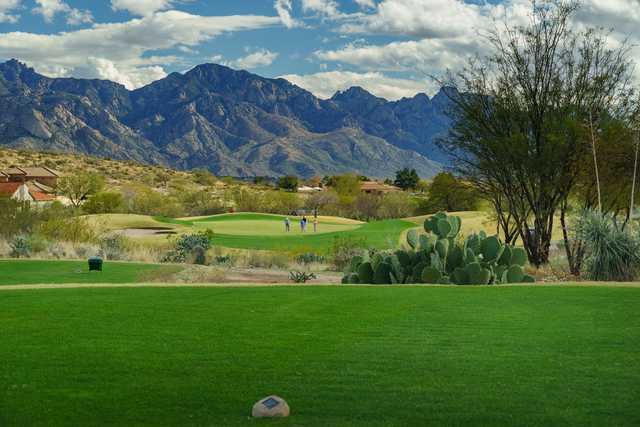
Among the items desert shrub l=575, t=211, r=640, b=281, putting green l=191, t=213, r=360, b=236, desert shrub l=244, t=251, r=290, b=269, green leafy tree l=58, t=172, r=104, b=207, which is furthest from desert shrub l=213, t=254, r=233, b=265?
green leafy tree l=58, t=172, r=104, b=207

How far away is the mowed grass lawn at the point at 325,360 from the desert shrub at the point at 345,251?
1643 centimetres

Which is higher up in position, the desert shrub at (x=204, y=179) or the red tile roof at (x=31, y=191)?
the desert shrub at (x=204, y=179)

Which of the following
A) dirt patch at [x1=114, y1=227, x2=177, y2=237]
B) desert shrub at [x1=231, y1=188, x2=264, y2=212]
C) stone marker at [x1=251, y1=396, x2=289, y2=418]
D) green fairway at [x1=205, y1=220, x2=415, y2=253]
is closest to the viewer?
stone marker at [x1=251, y1=396, x2=289, y2=418]

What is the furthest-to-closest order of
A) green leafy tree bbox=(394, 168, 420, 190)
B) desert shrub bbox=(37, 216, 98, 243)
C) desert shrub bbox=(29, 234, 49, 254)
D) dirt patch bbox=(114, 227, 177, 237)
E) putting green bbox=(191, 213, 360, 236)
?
green leafy tree bbox=(394, 168, 420, 190)
putting green bbox=(191, 213, 360, 236)
dirt patch bbox=(114, 227, 177, 237)
desert shrub bbox=(37, 216, 98, 243)
desert shrub bbox=(29, 234, 49, 254)

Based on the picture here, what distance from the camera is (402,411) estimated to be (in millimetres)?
7297

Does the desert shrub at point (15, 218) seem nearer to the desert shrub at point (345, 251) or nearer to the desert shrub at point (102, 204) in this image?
the desert shrub at point (345, 251)

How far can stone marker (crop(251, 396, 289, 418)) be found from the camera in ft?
23.1

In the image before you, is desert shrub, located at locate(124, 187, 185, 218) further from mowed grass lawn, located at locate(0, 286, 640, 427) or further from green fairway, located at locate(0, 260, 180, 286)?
mowed grass lawn, located at locate(0, 286, 640, 427)

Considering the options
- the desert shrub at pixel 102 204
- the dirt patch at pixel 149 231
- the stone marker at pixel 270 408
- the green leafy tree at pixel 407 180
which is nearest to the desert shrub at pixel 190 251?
the dirt patch at pixel 149 231

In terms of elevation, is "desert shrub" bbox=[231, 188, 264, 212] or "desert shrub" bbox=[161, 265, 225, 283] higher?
"desert shrub" bbox=[231, 188, 264, 212]

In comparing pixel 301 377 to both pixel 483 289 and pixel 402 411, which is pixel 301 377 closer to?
pixel 402 411

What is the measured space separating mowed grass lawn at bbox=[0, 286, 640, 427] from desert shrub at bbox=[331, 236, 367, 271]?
53.9ft

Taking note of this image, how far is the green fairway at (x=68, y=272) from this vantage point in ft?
67.9

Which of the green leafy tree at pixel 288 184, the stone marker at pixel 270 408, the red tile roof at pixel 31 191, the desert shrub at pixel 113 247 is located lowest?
the stone marker at pixel 270 408
